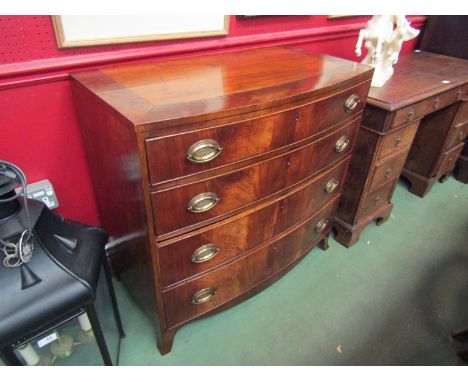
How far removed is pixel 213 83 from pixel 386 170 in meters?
1.17

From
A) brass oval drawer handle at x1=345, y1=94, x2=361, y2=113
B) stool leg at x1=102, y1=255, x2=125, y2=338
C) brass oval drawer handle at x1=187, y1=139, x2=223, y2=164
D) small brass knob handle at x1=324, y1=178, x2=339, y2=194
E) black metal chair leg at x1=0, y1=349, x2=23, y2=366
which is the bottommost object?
stool leg at x1=102, y1=255, x2=125, y2=338

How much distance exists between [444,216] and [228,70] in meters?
1.87

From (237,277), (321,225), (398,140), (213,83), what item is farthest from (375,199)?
(213,83)

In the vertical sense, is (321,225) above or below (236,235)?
below

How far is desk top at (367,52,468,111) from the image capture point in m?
1.50

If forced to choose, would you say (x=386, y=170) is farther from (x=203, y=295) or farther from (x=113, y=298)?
(x=113, y=298)

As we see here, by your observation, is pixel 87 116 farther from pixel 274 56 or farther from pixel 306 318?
pixel 306 318

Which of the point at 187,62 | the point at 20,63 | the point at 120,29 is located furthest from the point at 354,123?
the point at 20,63

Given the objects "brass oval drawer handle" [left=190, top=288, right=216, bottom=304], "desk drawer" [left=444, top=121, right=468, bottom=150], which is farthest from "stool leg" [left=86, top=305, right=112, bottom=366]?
"desk drawer" [left=444, top=121, right=468, bottom=150]

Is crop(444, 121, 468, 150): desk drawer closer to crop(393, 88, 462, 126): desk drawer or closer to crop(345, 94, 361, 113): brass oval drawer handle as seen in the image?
crop(393, 88, 462, 126): desk drawer

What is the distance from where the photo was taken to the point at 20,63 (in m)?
1.01

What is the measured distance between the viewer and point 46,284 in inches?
33.0

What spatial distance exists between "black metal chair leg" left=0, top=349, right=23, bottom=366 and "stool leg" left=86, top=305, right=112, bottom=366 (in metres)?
0.19

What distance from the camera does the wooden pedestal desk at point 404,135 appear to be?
1537 millimetres
